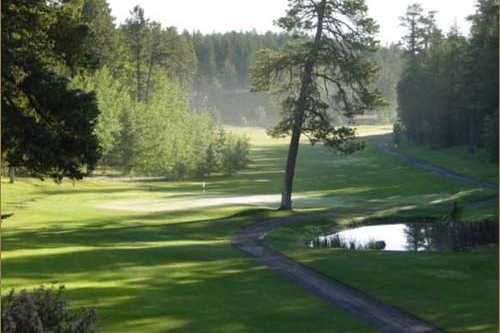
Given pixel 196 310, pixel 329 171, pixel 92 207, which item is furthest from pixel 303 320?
pixel 329 171

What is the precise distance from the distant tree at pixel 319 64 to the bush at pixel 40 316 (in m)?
31.2

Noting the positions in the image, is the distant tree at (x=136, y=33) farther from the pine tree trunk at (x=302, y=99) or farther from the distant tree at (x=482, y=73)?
the pine tree trunk at (x=302, y=99)

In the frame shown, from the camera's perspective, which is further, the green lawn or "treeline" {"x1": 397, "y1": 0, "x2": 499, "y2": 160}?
"treeline" {"x1": 397, "y1": 0, "x2": 499, "y2": 160}

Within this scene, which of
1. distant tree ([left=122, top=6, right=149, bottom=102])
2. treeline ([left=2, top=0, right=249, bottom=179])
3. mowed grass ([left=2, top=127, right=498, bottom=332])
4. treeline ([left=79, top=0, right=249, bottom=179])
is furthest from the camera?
distant tree ([left=122, top=6, right=149, bottom=102])

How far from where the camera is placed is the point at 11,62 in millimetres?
17328

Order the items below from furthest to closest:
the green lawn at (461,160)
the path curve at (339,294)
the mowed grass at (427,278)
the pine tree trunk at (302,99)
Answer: the green lawn at (461,160) < the pine tree trunk at (302,99) < the mowed grass at (427,278) < the path curve at (339,294)

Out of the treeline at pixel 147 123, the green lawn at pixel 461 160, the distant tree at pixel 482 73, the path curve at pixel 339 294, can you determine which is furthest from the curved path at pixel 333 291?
the distant tree at pixel 482 73

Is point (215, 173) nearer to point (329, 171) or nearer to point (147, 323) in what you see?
point (329, 171)

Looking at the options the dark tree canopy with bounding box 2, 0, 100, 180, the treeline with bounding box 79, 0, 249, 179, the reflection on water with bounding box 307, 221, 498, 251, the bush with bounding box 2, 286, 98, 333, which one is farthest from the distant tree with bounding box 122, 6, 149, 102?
the bush with bounding box 2, 286, 98, 333

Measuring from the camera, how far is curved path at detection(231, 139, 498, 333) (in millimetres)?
18172

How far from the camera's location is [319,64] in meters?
43.7

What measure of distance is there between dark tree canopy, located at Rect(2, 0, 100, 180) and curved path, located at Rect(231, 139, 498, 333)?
28.6ft

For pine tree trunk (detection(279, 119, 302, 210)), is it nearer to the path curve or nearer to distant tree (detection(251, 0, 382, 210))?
distant tree (detection(251, 0, 382, 210))

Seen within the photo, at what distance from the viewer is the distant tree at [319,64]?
4334cm
